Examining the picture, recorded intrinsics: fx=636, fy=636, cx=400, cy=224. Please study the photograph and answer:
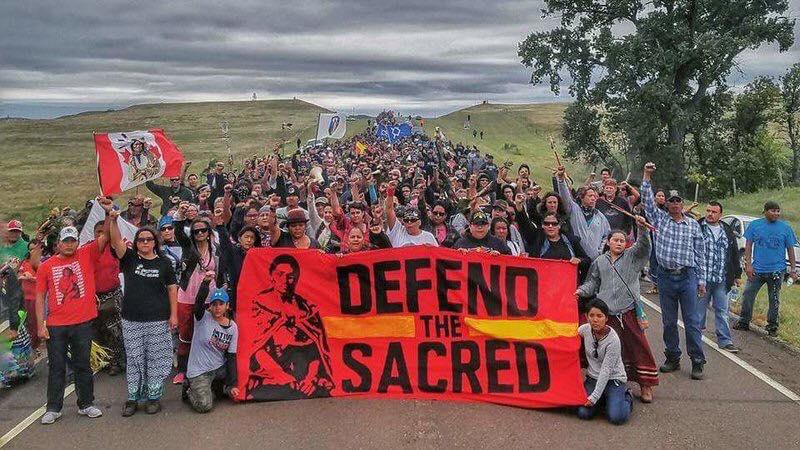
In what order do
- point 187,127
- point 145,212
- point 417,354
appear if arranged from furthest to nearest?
point 187,127 < point 145,212 < point 417,354

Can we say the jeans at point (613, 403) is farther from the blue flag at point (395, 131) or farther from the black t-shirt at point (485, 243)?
the blue flag at point (395, 131)

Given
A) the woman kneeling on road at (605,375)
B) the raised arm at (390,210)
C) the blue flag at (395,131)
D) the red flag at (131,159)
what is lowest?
the woman kneeling on road at (605,375)

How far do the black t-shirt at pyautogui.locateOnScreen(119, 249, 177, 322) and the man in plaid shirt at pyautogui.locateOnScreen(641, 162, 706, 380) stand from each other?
17.7 ft

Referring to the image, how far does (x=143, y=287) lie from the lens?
640 centimetres

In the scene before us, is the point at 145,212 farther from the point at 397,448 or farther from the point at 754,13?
the point at 754,13

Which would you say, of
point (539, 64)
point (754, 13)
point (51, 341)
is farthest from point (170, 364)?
point (754, 13)

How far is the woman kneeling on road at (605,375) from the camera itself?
5.97 m

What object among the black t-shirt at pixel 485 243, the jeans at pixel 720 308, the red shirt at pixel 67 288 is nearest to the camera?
the red shirt at pixel 67 288

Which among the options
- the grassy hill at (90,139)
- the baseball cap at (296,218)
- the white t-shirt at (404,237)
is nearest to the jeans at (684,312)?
the white t-shirt at (404,237)

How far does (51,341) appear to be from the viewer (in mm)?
6250

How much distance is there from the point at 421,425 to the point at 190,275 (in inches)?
119

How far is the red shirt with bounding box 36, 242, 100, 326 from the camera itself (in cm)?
617

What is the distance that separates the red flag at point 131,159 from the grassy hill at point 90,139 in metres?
1.60

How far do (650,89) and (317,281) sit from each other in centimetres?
2236
